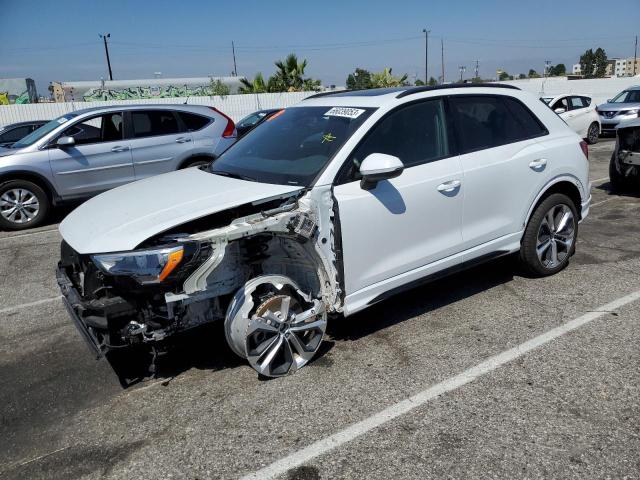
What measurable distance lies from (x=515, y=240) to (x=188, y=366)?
9.48 feet

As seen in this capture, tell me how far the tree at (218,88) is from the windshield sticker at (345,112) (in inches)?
1292

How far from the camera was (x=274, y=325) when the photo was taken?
3365mm

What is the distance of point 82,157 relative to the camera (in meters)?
8.32

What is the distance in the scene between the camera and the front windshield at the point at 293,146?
3.70m

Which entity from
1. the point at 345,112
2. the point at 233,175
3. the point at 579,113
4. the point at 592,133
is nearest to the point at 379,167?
the point at 345,112

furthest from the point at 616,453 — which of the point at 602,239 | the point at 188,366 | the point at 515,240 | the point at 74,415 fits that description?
the point at 602,239

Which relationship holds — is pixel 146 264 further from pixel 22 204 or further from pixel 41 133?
pixel 41 133

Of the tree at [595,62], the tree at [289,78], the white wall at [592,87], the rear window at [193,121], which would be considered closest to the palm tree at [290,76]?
the tree at [289,78]

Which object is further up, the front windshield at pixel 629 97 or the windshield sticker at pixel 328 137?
the windshield sticker at pixel 328 137

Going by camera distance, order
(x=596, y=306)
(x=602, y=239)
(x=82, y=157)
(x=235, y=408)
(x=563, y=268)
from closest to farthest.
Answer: (x=235, y=408)
(x=596, y=306)
(x=563, y=268)
(x=602, y=239)
(x=82, y=157)

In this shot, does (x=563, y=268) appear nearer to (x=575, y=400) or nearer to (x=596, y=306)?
(x=596, y=306)

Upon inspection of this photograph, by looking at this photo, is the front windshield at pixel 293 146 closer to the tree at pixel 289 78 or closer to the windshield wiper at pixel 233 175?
the windshield wiper at pixel 233 175

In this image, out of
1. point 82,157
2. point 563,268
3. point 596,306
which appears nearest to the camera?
point 596,306

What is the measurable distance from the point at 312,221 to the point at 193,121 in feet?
21.5
